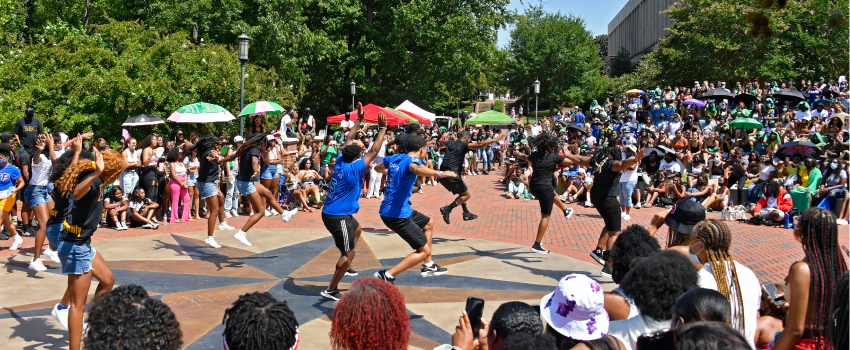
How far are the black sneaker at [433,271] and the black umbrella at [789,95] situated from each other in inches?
683

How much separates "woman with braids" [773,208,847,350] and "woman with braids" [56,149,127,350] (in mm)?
4922

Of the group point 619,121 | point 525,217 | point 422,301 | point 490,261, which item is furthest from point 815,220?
point 619,121

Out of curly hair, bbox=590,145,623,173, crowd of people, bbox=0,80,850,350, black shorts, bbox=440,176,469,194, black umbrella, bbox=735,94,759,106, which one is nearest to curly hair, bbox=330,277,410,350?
crowd of people, bbox=0,80,850,350

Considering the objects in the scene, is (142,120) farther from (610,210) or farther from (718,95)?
(718,95)

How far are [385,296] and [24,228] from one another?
386 inches

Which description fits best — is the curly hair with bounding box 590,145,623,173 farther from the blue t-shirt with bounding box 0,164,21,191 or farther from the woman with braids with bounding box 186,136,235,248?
the blue t-shirt with bounding box 0,164,21,191

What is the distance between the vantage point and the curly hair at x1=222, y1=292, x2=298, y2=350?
257cm

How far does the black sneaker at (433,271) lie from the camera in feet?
24.2

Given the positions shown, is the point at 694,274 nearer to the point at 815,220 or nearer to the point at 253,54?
the point at 815,220

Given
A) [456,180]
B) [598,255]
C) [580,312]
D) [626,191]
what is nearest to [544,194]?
[598,255]

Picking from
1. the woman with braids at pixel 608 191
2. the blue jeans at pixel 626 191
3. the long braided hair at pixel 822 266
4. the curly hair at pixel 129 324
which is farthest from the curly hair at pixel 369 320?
the blue jeans at pixel 626 191

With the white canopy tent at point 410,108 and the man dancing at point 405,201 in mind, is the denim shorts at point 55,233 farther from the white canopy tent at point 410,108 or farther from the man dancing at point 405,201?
the white canopy tent at point 410,108

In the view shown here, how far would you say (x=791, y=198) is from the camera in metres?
12.2

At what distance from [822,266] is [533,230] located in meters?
7.89
